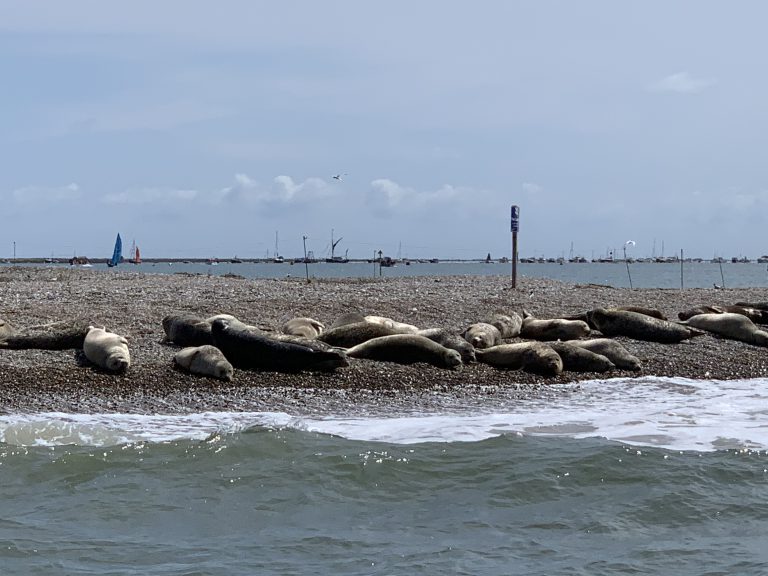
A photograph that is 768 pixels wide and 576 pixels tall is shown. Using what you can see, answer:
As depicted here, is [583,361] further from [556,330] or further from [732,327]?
[732,327]

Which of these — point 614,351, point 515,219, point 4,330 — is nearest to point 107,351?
point 4,330

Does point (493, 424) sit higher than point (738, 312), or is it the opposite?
point (738, 312)

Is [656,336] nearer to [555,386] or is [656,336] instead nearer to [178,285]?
[555,386]

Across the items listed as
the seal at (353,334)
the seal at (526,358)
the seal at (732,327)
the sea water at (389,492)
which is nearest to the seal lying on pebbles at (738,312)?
the seal at (732,327)

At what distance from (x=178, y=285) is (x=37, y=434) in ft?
45.9

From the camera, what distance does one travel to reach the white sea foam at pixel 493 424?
30.1 ft

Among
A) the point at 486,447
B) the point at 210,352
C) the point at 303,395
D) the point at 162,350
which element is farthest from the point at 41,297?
the point at 486,447

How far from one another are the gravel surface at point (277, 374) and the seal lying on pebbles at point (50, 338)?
23 centimetres

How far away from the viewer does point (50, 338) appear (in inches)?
502

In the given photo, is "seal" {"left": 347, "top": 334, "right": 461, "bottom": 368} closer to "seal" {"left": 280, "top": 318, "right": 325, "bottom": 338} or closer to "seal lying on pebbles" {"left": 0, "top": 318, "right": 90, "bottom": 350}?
"seal" {"left": 280, "top": 318, "right": 325, "bottom": 338}

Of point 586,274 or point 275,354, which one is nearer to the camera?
point 275,354

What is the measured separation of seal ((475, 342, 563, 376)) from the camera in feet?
41.6

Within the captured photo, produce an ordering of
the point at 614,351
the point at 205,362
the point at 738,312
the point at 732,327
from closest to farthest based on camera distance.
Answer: the point at 205,362, the point at 614,351, the point at 732,327, the point at 738,312

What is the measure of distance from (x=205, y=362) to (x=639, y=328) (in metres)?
7.40
